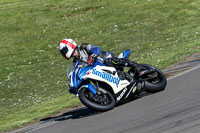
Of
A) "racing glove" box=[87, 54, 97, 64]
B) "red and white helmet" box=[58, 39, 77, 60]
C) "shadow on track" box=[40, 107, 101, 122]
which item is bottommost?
"shadow on track" box=[40, 107, 101, 122]

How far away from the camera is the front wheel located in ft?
30.8

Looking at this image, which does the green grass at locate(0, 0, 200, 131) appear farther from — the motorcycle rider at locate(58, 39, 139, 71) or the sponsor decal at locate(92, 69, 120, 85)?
the sponsor decal at locate(92, 69, 120, 85)

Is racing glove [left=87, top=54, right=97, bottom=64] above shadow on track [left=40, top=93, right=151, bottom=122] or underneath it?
above

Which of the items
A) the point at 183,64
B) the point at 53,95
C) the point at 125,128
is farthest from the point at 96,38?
the point at 125,128

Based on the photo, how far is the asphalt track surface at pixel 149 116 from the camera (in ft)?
23.4

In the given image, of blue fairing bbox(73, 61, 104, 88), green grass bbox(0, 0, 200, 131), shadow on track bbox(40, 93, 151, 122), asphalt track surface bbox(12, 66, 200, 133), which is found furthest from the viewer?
green grass bbox(0, 0, 200, 131)

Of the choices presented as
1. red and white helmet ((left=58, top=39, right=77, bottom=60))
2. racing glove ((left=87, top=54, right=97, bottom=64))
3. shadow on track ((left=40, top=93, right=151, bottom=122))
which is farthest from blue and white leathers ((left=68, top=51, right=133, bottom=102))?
shadow on track ((left=40, top=93, right=151, bottom=122))

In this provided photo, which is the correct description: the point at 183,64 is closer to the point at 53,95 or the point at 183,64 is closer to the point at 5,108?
the point at 53,95

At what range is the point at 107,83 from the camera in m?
9.84

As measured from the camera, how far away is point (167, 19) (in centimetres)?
2855

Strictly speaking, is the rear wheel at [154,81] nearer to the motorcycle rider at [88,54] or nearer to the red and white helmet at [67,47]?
the motorcycle rider at [88,54]

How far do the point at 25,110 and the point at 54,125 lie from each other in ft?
15.0

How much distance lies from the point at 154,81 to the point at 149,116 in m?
2.85

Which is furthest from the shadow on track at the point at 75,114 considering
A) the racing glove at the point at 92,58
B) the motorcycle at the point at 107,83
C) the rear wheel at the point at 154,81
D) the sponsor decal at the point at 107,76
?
the rear wheel at the point at 154,81
